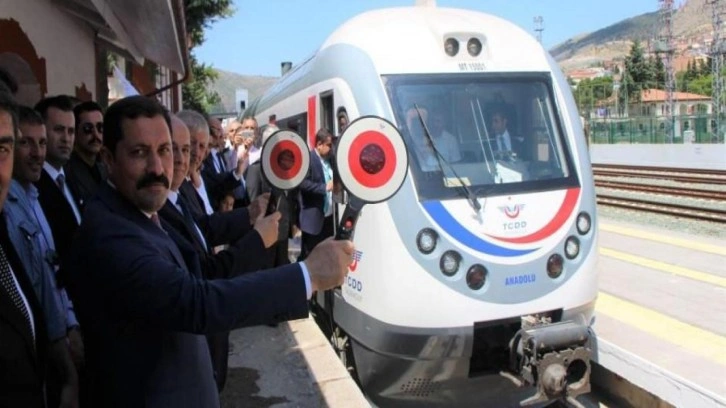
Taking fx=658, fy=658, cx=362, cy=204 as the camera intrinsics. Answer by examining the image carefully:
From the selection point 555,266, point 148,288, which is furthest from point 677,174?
point 148,288

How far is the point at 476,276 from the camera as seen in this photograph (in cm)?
423

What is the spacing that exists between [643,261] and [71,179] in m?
7.81

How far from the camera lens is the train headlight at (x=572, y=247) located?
4504mm

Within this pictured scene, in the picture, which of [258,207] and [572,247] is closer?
[258,207]

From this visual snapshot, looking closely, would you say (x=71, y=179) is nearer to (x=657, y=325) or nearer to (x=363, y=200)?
(x=363, y=200)

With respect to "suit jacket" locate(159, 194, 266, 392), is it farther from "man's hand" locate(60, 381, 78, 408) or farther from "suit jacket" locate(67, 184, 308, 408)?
"man's hand" locate(60, 381, 78, 408)

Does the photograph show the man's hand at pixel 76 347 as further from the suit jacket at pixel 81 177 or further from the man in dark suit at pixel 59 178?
the suit jacket at pixel 81 177

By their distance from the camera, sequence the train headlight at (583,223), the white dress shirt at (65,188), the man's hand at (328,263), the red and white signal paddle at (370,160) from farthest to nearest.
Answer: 1. the train headlight at (583,223)
2. the white dress shirt at (65,188)
3. the red and white signal paddle at (370,160)
4. the man's hand at (328,263)

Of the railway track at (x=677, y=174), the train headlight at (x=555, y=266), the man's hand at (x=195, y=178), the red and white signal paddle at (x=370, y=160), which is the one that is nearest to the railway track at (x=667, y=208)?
the railway track at (x=677, y=174)

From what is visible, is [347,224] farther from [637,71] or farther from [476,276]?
[637,71]

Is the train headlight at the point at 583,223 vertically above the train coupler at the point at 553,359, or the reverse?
the train headlight at the point at 583,223

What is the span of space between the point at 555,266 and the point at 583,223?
436 millimetres

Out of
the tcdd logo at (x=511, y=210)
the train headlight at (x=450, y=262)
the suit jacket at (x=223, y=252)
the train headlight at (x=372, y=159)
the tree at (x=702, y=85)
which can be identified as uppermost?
the tree at (x=702, y=85)

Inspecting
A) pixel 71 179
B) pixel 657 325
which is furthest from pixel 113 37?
pixel 657 325
